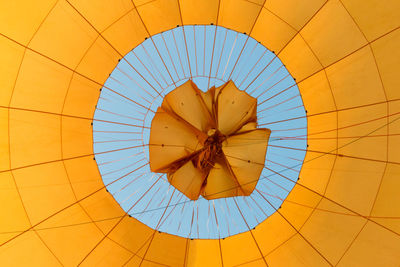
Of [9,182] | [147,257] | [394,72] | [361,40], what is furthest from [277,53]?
[9,182]

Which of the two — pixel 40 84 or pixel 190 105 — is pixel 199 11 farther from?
pixel 40 84

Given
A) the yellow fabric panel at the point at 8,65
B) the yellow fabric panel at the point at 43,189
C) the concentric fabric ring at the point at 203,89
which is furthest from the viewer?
the concentric fabric ring at the point at 203,89

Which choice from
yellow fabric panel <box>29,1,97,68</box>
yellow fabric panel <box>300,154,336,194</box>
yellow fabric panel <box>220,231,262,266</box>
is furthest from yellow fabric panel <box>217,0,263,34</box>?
yellow fabric panel <box>220,231,262,266</box>

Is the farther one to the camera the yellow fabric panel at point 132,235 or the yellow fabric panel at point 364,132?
the yellow fabric panel at point 132,235

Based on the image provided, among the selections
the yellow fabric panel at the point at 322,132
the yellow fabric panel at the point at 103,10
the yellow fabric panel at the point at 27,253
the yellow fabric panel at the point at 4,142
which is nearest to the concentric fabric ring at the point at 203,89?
the yellow fabric panel at the point at 322,132

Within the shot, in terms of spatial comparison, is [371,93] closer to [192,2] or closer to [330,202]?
[330,202]

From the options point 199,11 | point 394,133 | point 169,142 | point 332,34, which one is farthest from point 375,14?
point 169,142

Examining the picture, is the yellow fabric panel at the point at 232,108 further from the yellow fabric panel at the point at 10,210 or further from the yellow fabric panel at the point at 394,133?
the yellow fabric panel at the point at 10,210

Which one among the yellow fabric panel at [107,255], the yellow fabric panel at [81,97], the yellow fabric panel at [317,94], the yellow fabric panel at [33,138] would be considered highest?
the yellow fabric panel at [81,97]
